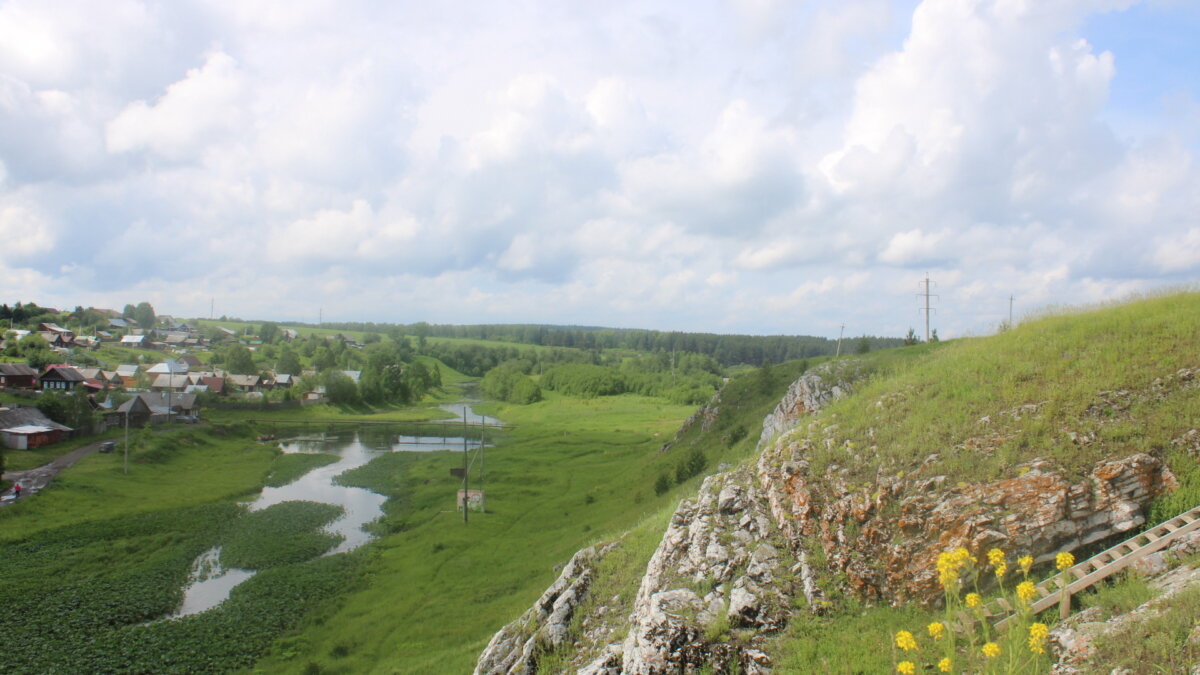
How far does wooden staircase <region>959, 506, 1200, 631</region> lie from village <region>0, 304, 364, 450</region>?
6914cm

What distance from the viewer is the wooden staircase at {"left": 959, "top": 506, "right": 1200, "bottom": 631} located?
8.56m

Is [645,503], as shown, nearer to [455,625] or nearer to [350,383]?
[455,625]

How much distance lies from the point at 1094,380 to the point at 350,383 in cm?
11466

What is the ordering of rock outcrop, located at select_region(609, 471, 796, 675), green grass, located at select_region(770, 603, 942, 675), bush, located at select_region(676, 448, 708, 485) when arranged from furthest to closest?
bush, located at select_region(676, 448, 708, 485) → rock outcrop, located at select_region(609, 471, 796, 675) → green grass, located at select_region(770, 603, 942, 675)

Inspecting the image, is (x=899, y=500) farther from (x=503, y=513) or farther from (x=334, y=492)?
(x=334, y=492)

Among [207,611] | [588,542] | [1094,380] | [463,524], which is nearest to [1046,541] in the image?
[1094,380]

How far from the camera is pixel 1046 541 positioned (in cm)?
1030

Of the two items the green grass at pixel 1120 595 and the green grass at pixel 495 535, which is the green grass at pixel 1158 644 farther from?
the green grass at pixel 495 535

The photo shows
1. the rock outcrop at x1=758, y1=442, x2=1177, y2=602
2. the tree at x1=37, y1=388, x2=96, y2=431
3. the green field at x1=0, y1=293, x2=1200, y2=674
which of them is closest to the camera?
the rock outcrop at x1=758, y1=442, x2=1177, y2=602

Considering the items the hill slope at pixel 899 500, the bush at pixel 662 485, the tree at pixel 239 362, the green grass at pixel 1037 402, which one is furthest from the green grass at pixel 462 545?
the tree at pixel 239 362

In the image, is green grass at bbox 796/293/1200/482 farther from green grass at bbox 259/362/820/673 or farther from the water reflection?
the water reflection

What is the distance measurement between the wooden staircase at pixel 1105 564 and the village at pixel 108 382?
227ft

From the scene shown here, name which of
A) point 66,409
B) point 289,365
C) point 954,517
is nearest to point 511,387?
point 289,365

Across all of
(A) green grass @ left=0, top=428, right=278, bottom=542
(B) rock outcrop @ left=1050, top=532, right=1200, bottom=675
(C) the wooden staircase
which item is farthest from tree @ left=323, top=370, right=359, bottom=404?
(B) rock outcrop @ left=1050, top=532, right=1200, bottom=675
